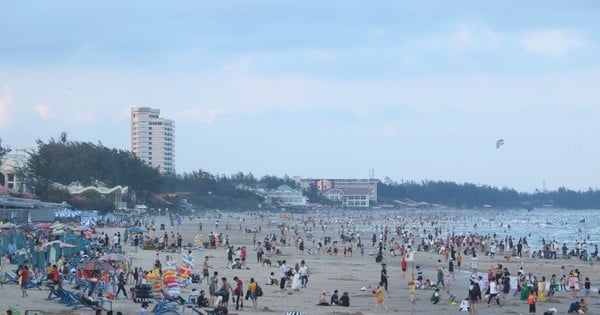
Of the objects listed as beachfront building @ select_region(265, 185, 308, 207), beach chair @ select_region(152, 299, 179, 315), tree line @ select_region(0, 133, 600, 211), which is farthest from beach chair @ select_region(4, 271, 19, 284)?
beachfront building @ select_region(265, 185, 308, 207)

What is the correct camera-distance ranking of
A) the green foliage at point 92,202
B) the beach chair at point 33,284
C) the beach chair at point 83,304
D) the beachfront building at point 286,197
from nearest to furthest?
the beach chair at point 83,304, the beach chair at point 33,284, the green foliage at point 92,202, the beachfront building at point 286,197

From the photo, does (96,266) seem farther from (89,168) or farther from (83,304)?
A: (89,168)

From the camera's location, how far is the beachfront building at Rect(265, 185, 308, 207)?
167750 mm

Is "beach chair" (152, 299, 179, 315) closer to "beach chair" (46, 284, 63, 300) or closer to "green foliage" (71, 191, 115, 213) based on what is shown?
"beach chair" (46, 284, 63, 300)

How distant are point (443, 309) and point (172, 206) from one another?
Result: 91446 mm

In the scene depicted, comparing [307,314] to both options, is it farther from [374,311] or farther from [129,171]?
[129,171]

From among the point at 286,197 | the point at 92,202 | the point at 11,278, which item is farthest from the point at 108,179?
the point at 11,278

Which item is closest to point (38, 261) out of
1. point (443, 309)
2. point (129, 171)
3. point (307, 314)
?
point (307, 314)

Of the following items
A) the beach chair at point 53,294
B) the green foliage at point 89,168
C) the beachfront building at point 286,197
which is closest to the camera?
the beach chair at point 53,294

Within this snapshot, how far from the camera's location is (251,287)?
22.3 m

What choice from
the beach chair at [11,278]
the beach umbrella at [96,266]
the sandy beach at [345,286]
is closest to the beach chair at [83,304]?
the sandy beach at [345,286]

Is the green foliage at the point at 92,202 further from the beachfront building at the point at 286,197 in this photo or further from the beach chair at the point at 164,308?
the beachfront building at the point at 286,197

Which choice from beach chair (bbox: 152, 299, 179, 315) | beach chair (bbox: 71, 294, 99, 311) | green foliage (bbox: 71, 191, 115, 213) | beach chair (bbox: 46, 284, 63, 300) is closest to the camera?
beach chair (bbox: 152, 299, 179, 315)

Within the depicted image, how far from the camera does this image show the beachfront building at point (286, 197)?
6604 inches
